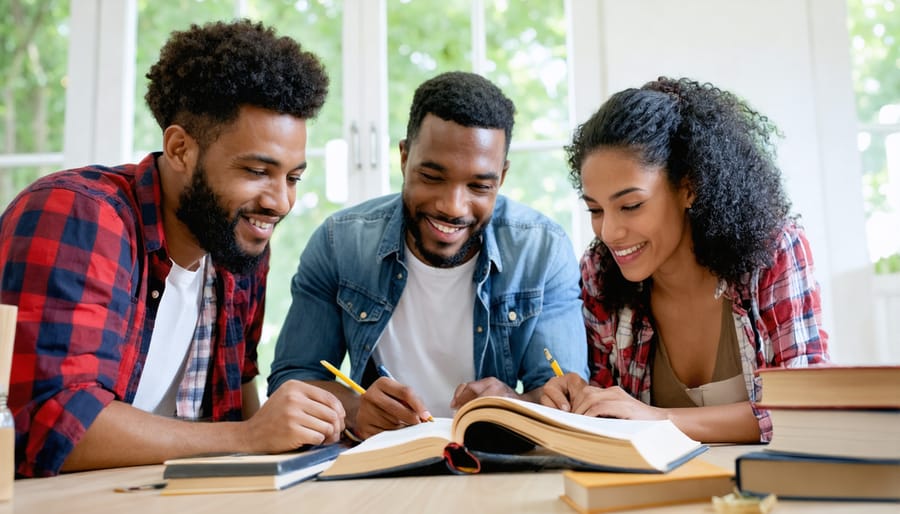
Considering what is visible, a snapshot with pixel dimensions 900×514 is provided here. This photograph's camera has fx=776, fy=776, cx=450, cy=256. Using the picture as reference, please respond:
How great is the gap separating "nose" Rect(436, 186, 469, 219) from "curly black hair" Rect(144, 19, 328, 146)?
0.35m

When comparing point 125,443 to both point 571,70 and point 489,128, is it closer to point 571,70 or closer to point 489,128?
point 489,128

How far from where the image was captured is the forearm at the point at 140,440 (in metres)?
1.17

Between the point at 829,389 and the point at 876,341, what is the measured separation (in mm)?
2038

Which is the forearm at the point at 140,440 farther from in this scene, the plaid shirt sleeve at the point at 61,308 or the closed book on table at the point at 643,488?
the closed book on table at the point at 643,488

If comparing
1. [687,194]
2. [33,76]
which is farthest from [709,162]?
[33,76]

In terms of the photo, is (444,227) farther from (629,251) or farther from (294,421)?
(294,421)

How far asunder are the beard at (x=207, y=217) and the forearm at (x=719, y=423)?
3.07 feet

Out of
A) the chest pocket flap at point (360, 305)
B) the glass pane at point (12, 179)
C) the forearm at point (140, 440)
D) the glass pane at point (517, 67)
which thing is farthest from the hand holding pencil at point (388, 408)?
the glass pane at point (12, 179)

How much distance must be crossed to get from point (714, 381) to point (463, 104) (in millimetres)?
841

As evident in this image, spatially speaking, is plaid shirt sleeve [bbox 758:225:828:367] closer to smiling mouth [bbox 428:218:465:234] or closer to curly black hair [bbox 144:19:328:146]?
smiling mouth [bbox 428:218:465:234]

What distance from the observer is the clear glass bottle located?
0.87m

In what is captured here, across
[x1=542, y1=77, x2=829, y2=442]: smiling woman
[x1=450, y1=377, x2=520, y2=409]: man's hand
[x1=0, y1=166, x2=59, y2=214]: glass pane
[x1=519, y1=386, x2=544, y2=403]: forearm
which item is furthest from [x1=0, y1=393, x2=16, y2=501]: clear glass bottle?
[x1=0, y1=166, x2=59, y2=214]: glass pane

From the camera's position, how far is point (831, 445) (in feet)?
2.50

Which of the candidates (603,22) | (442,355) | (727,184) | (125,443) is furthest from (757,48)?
(125,443)
